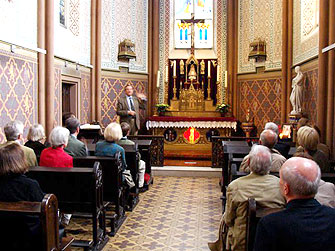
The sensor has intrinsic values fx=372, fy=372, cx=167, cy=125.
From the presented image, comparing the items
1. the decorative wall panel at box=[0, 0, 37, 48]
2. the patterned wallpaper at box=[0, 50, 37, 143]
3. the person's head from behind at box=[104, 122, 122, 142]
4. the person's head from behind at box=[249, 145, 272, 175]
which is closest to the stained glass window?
the decorative wall panel at box=[0, 0, 37, 48]

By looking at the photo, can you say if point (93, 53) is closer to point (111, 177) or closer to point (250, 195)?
point (111, 177)

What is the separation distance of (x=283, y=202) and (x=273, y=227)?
128 cm

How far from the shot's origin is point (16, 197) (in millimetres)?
2875

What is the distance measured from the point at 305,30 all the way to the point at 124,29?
236 inches

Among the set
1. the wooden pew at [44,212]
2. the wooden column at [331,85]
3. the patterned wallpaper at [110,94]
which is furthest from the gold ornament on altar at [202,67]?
the wooden pew at [44,212]

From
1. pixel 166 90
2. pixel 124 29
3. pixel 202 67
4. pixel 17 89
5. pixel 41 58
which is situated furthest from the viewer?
pixel 166 90

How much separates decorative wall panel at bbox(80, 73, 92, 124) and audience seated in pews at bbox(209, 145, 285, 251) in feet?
25.6

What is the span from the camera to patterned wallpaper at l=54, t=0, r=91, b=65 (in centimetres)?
909

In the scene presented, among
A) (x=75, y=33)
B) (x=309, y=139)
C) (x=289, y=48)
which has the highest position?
(x=75, y=33)

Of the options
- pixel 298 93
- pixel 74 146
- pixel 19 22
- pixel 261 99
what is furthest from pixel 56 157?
pixel 261 99

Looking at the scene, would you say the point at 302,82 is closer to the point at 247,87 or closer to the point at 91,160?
the point at 247,87

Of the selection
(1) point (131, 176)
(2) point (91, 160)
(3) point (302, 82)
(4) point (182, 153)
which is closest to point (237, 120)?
(4) point (182, 153)

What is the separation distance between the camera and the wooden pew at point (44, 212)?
2627 millimetres

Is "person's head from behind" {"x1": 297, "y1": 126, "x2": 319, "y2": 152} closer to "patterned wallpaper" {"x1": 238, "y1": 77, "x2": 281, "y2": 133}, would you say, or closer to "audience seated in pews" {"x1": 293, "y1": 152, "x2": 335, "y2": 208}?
"audience seated in pews" {"x1": 293, "y1": 152, "x2": 335, "y2": 208}
